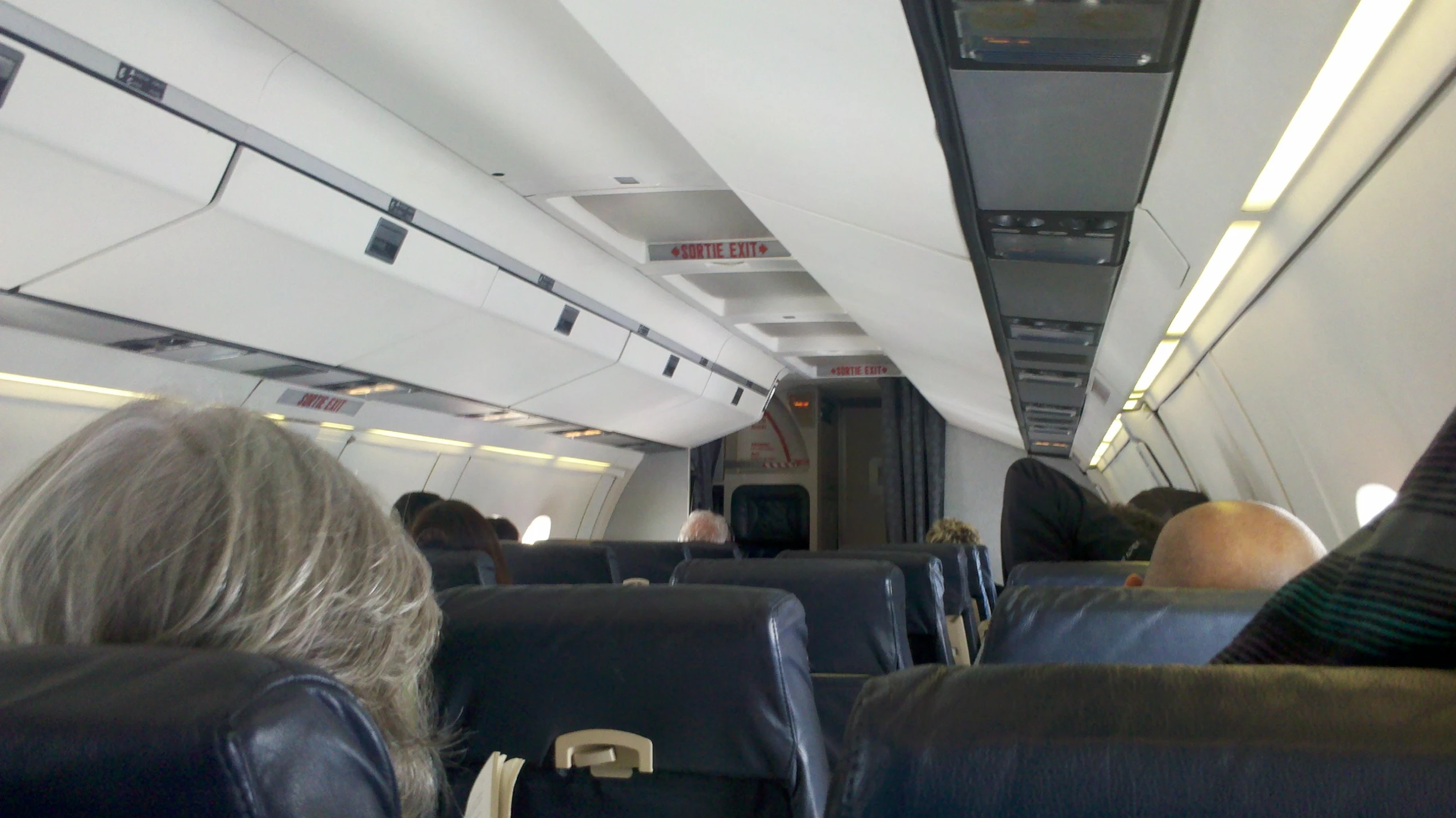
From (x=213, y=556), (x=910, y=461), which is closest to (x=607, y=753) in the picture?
(x=213, y=556)

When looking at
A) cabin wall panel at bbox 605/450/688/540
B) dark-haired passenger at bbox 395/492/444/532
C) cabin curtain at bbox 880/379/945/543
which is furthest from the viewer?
cabin curtain at bbox 880/379/945/543

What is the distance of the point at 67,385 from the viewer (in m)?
5.02

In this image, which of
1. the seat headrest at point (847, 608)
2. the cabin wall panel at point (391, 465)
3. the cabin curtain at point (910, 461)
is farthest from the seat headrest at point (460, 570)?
the cabin curtain at point (910, 461)

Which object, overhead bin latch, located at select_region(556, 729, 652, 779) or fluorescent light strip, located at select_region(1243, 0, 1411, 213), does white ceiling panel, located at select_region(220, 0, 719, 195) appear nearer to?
fluorescent light strip, located at select_region(1243, 0, 1411, 213)

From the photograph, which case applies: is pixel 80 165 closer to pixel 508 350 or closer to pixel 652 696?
pixel 652 696

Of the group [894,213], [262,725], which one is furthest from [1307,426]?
[262,725]

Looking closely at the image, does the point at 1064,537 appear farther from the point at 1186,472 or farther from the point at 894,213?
the point at 1186,472

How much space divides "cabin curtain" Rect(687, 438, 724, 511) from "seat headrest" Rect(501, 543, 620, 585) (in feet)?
28.9

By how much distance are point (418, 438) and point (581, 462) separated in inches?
130

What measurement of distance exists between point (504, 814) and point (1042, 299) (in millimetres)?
3734

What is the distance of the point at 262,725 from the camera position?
2.02 ft

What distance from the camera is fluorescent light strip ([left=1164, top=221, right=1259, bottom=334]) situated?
2988 millimetres

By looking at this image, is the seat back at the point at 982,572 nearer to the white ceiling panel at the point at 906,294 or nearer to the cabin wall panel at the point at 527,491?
the white ceiling panel at the point at 906,294

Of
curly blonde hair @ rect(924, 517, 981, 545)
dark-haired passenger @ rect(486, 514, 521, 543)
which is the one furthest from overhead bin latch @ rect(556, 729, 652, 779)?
curly blonde hair @ rect(924, 517, 981, 545)
